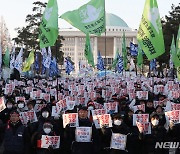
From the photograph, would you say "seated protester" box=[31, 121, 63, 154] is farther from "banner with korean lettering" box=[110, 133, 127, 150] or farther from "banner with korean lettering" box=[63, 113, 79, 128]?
"banner with korean lettering" box=[110, 133, 127, 150]

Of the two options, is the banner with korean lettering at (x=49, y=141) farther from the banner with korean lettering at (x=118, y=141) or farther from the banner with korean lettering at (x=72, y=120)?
the banner with korean lettering at (x=118, y=141)

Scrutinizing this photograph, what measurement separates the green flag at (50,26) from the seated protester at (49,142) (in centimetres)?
470

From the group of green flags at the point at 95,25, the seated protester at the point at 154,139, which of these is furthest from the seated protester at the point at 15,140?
the group of green flags at the point at 95,25

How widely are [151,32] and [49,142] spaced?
5644mm

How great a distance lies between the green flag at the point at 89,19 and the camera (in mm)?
11305

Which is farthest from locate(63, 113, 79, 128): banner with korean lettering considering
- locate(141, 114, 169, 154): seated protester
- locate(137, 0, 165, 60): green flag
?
locate(137, 0, 165, 60): green flag

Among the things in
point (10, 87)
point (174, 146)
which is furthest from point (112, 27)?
point (174, 146)

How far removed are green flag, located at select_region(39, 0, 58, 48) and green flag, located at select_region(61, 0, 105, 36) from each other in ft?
0.89

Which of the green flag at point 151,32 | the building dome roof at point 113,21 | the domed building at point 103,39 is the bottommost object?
the green flag at point 151,32

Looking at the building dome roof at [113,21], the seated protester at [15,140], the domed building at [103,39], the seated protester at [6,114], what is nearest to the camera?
the seated protester at [15,140]

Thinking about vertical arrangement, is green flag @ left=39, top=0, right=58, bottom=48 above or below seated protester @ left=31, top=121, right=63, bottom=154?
above

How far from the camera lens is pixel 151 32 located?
1145 centimetres

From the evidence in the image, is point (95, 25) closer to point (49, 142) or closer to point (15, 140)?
point (15, 140)

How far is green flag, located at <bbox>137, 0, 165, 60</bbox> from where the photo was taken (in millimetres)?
11281
